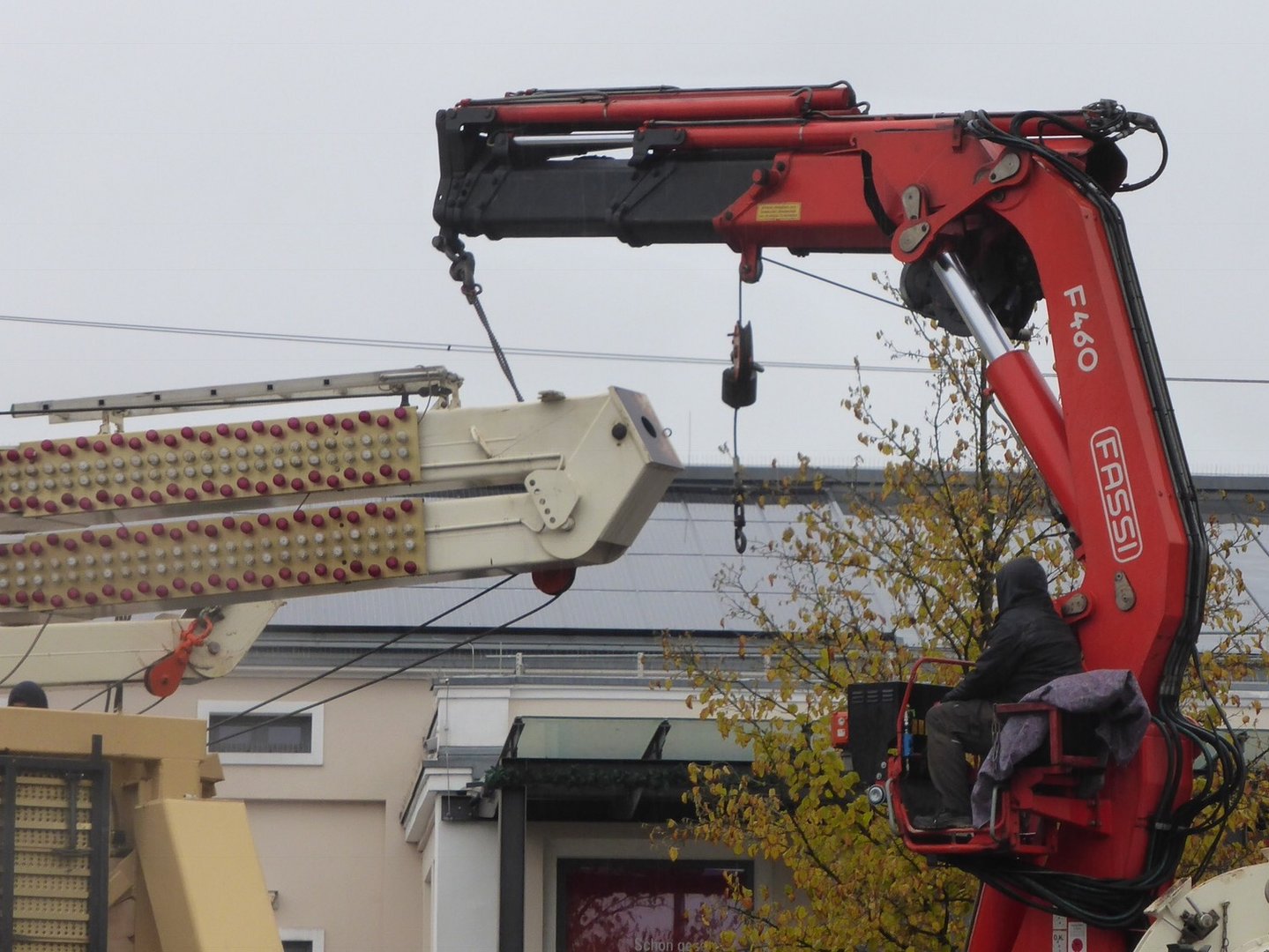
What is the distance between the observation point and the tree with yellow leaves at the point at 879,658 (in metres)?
13.7

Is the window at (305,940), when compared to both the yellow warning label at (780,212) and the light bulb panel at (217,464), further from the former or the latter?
the yellow warning label at (780,212)

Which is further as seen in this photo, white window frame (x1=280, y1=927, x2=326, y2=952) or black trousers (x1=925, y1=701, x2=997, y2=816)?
white window frame (x1=280, y1=927, x2=326, y2=952)

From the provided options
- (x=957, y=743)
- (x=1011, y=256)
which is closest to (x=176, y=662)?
(x=957, y=743)

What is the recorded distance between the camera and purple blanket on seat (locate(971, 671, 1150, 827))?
755cm

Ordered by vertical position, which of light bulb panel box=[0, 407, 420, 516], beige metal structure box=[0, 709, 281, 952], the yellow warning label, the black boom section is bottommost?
beige metal structure box=[0, 709, 281, 952]

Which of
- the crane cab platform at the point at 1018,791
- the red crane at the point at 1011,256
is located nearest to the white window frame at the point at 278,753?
the red crane at the point at 1011,256

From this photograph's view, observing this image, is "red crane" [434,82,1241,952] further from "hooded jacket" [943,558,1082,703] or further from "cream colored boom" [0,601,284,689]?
"cream colored boom" [0,601,284,689]

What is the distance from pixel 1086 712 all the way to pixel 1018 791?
17.3 inches

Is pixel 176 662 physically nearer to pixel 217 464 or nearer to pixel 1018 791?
pixel 217 464

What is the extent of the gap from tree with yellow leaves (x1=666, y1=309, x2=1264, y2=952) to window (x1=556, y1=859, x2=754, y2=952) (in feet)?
20.1

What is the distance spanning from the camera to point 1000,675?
8.07 m

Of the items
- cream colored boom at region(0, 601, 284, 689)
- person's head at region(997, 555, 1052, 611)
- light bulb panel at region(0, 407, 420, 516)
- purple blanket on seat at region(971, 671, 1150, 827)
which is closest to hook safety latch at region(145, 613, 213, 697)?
cream colored boom at region(0, 601, 284, 689)

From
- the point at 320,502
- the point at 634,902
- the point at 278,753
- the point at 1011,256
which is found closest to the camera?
the point at 1011,256

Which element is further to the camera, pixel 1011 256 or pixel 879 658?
pixel 879 658
